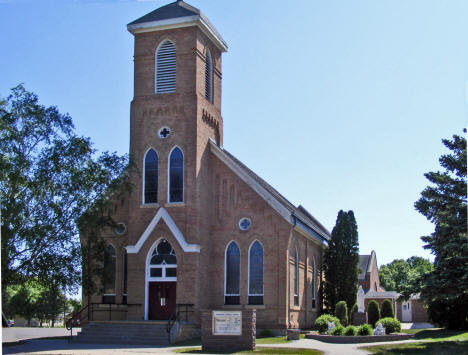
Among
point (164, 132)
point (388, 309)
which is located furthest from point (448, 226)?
point (388, 309)

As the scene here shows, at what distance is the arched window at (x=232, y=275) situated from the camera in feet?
105

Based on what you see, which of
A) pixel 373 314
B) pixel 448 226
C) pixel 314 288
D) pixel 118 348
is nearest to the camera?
pixel 448 226

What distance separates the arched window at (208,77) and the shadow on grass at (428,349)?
58.9 ft

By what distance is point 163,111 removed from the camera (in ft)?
106

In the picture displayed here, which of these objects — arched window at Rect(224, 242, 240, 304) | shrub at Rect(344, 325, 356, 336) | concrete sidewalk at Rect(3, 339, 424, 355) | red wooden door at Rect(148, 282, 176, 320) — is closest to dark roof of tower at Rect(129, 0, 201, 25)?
arched window at Rect(224, 242, 240, 304)

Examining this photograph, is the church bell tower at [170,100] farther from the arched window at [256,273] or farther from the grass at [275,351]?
the grass at [275,351]

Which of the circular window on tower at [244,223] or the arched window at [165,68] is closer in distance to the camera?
the circular window on tower at [244,223]

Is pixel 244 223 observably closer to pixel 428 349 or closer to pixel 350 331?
pixel 350 331

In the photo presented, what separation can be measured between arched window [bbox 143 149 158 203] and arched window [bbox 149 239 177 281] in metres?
2.74

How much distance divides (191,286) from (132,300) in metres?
3.64

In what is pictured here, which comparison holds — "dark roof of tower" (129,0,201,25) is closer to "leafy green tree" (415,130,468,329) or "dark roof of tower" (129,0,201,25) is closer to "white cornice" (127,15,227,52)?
"white cornice" (127,15,227,52)

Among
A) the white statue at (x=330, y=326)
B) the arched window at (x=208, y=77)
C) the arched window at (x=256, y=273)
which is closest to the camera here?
the white statue at (x=330, y=326)

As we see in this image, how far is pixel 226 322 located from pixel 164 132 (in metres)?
13.0

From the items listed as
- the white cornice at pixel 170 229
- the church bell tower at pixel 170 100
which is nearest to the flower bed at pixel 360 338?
the white cornice at pixel 170 229
